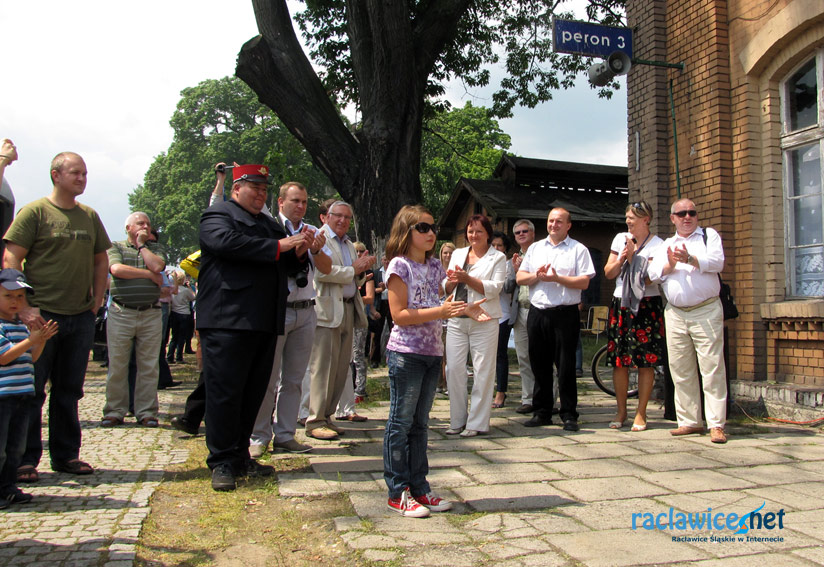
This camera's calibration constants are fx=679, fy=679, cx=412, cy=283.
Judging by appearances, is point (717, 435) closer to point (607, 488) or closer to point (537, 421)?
point (537, 421)

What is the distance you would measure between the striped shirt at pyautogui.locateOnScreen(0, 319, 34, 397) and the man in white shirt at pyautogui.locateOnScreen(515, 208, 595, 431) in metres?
4.12

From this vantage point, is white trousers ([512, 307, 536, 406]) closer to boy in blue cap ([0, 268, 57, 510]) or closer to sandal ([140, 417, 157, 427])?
sandal ([140, 417, 157, 427])

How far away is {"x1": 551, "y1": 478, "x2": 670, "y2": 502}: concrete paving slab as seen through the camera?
412cm

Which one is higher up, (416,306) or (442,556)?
(416,306)

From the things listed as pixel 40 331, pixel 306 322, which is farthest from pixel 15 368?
pixel 306 322

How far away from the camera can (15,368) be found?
4023 mm

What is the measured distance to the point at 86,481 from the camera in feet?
15.0

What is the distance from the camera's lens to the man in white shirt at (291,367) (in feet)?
17.3

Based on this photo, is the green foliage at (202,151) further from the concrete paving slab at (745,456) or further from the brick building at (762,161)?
the concrete paving slab at (745,456)

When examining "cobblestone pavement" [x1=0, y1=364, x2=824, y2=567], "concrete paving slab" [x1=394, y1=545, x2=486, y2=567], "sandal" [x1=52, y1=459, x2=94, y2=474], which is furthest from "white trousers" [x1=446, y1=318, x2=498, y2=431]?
"sandal" [x1=52, y1=459, x2=94, y2=474]

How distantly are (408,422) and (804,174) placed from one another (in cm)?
548

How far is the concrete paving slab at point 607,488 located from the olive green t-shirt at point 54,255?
141 inches

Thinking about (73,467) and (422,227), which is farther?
(73,467)

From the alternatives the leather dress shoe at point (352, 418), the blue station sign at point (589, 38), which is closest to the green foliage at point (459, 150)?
the blue station sign at point (589, 38)
